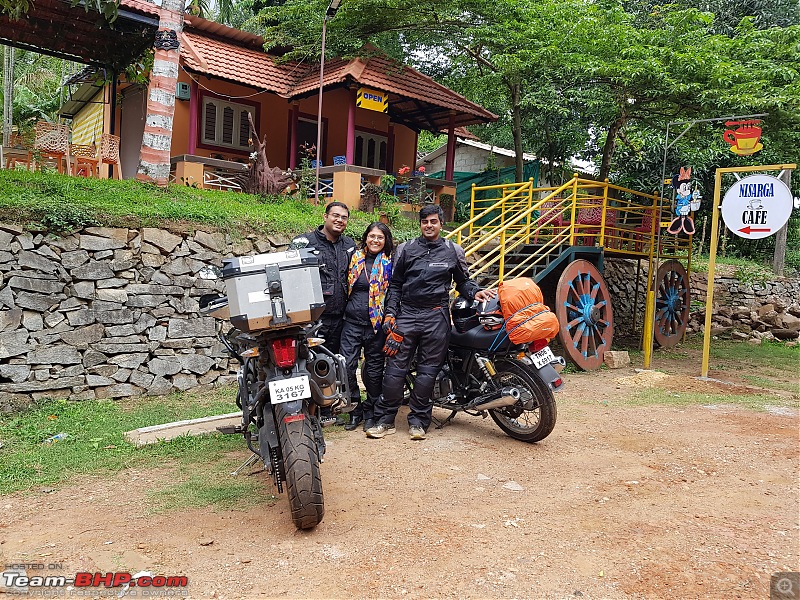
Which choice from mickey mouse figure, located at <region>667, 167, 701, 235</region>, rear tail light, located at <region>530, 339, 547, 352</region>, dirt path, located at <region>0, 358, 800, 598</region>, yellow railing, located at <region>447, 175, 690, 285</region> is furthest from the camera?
mickey mouse figure, located at <region>667, 167, 701, 235</region>

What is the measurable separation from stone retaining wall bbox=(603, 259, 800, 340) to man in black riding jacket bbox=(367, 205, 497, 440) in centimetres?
936

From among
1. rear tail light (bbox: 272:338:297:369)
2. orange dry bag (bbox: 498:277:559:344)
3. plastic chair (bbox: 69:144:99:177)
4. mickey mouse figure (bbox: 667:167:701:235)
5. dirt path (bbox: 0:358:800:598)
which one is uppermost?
plastic chair (bbox: 69:144:99:177)

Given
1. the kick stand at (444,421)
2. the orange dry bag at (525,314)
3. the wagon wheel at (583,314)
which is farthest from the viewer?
the wagon wheel at (583,314)

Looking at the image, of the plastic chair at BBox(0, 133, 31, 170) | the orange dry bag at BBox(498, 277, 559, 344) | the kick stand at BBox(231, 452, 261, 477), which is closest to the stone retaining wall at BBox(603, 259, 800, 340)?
the orange dry bag at BBox(498, 277, 559, 344)

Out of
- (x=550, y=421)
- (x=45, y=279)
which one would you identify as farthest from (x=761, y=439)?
(x=45, y=279)

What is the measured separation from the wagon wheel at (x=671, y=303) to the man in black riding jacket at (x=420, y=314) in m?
7.49

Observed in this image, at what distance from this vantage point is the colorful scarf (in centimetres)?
485

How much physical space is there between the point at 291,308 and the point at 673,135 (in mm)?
12004

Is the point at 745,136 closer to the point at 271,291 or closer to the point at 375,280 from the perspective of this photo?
the point at 375,280

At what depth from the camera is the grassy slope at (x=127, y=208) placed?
5.48 m

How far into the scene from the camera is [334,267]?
4805 millimetres

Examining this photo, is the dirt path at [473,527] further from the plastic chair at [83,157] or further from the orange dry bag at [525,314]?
the plastic chair at [83,157]

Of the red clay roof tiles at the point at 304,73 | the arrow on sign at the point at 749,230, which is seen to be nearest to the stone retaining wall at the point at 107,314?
the arrow on sign at the point at 749,230

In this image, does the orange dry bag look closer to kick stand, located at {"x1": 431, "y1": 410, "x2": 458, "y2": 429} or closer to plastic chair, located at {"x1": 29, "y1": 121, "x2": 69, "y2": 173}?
kick stand, located at {"x1": 431, "y1": 410, "x2": 458, "y2": 429}
